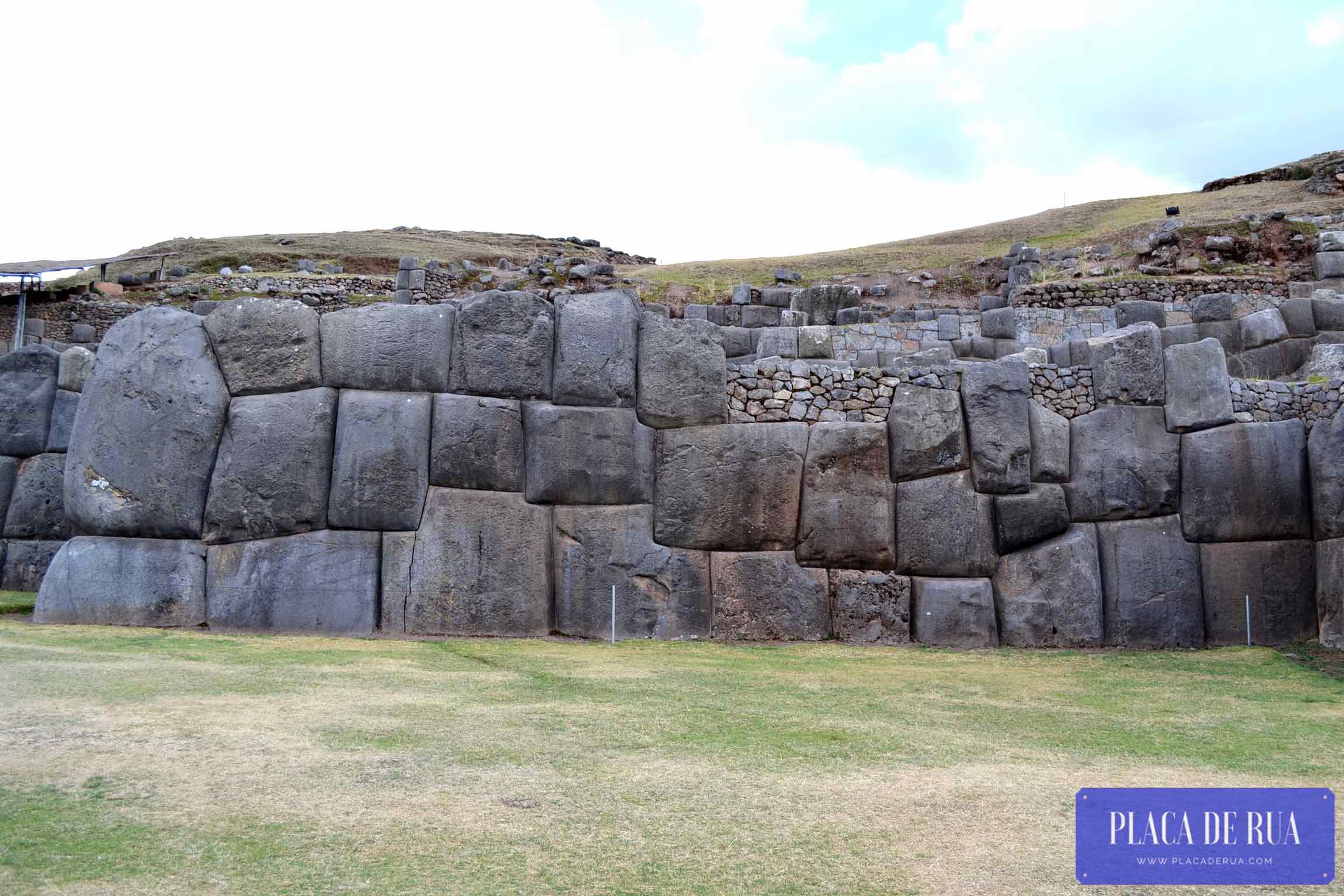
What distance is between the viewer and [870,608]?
14.0m

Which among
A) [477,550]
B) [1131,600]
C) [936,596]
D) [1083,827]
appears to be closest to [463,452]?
[477,550]

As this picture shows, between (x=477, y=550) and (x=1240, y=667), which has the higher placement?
(x=477, y=550)

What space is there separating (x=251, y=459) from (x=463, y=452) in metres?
2.43

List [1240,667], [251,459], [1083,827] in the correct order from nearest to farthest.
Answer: [1083,827], [1240,667], [251,459]

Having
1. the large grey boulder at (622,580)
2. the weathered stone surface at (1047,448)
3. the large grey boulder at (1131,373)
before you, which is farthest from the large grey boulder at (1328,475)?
the large grey boulder at (622,580)

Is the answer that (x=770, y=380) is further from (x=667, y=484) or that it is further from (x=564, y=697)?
(x=564, y=697)

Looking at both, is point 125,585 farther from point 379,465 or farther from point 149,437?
point 379,465

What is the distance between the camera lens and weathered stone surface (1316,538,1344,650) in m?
13.3

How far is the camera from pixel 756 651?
42.7 feet

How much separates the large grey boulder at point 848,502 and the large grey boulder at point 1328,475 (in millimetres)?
4999

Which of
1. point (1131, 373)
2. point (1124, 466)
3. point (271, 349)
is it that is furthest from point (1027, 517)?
point (271, 349)

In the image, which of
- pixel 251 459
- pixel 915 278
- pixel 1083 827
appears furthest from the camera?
pixel 915 278

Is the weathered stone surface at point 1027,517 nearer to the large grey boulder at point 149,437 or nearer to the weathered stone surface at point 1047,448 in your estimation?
the weathered stone surface at point 1047,448

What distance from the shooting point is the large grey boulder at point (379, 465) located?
13.4m
